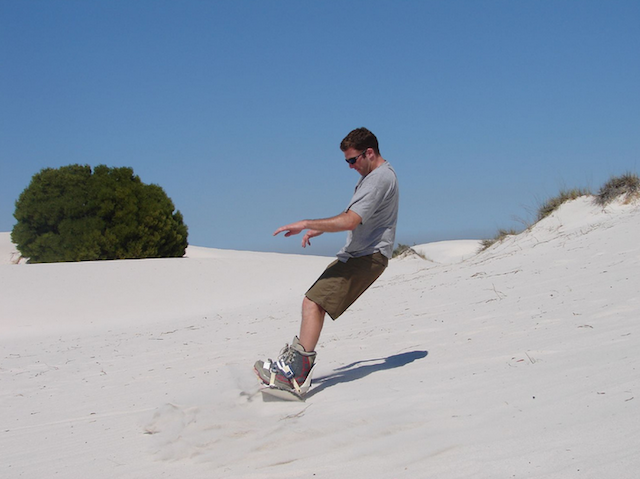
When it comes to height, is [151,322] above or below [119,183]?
below

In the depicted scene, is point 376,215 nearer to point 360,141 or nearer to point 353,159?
point 353,159

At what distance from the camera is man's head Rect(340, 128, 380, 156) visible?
3.88 metres

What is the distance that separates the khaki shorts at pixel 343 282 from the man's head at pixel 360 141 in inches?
29.2

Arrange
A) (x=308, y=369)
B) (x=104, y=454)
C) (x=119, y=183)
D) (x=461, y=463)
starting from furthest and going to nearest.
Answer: (x=119, y=183) < (x=308, y=369) < (x=104, y=454) < (x=461, y=463)

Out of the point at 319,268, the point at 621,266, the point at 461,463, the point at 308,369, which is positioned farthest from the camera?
the point at 319,268

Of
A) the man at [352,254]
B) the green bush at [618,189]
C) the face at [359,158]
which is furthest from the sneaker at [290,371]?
the green bush at [618,189]

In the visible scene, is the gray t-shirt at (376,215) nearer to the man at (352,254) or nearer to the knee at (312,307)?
the man at (352,254)

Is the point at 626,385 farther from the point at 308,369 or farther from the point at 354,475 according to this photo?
the point at 308,369

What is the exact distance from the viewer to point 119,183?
21984 millimetres

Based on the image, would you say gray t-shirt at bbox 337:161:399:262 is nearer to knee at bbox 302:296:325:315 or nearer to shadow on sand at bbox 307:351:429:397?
knee at bbox 302:296:325:315

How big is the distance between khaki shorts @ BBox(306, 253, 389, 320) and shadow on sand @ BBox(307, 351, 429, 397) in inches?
22.2

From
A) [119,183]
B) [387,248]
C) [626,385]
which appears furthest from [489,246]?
[119,183]

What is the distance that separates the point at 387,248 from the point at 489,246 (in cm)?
1112

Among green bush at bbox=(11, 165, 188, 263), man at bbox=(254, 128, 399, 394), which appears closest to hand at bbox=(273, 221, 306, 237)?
man at bbox=(254, 128, 399, 394)
